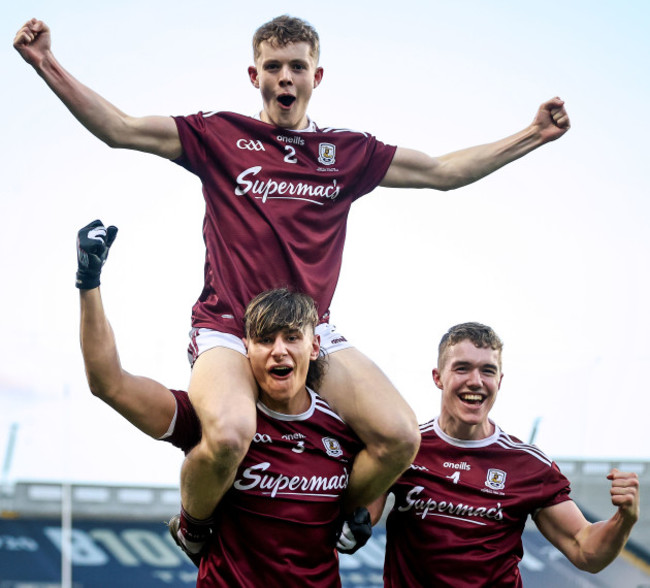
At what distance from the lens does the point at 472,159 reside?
4781 mm

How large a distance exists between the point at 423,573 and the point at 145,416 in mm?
1541

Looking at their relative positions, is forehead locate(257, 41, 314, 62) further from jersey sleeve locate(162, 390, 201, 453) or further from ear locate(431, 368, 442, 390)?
ear locate(431, 368, 442, 390)

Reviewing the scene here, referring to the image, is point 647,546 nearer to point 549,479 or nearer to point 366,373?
point 549,479

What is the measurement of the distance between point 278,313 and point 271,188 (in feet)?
2.24

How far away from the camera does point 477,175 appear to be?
189 inches

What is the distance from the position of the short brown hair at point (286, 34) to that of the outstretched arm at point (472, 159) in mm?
695

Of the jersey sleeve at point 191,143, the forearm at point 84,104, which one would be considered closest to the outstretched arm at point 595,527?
the jersey sleeve at point 191,143

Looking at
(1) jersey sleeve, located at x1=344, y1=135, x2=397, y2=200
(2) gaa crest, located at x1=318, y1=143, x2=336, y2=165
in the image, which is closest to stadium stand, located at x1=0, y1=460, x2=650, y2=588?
(1) jersey sleeve, located at x1=344, y1=135, x2=397, y2=200

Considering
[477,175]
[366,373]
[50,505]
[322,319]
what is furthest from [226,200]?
[50,505]

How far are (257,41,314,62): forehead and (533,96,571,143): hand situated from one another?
1.34m

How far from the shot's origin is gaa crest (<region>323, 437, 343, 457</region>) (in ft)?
13.6

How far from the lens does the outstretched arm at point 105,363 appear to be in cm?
362

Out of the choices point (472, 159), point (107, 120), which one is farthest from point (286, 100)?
point (472, 159)

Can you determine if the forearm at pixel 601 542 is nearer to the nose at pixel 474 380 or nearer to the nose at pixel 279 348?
the nose at pixel 474 380
